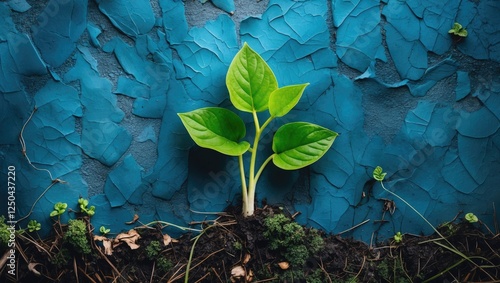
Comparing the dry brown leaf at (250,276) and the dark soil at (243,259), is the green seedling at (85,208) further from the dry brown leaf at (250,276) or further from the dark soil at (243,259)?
the dry brown leaf at (250,276)

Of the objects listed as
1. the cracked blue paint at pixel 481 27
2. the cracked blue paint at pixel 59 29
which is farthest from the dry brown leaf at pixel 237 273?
the cracked blue paint at pixel 481 27

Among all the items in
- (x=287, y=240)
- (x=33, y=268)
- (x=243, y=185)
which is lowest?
(x=33, y=268)

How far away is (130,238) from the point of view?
137 cm

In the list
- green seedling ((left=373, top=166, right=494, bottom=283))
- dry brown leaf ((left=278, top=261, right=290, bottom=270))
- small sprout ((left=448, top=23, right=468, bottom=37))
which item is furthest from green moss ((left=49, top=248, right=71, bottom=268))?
small sprout ((left=448, top=23, right=468, bottom=37))

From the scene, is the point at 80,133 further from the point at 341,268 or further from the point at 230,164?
the point at 341,268

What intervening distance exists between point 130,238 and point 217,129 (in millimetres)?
388

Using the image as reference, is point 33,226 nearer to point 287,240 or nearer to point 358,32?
point 287,240

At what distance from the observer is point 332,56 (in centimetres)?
141

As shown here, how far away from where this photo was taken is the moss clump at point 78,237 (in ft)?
4.27

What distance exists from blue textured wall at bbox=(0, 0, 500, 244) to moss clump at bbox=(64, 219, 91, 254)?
69 mm

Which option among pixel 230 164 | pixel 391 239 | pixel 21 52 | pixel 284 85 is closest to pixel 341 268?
pixel 391 239

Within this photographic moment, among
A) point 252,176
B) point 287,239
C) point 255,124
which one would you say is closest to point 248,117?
point 255,124

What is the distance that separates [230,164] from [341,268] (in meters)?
0.42

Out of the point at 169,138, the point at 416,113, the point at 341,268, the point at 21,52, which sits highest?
the point at 21,52
